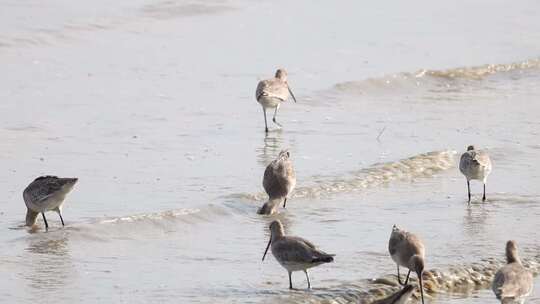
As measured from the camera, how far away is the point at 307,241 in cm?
1088

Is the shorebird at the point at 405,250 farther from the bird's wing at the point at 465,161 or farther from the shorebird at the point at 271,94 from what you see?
the shorebird at the point at 271,94

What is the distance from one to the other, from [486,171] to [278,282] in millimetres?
4659

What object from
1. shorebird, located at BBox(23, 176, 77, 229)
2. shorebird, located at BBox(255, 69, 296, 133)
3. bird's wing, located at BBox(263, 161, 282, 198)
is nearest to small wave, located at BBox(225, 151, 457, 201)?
bird's wing, located at BBox(263, 161, 282, 198)

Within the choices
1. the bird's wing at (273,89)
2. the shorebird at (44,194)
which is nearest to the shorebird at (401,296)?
the shorebird at (44,194)

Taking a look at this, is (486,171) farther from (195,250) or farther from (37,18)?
(37,18)

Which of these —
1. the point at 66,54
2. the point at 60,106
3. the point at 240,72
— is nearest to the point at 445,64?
the point at 240,72

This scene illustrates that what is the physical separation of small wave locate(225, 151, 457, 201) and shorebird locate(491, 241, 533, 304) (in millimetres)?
4257

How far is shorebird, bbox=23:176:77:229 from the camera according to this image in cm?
1279

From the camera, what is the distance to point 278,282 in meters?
11.0

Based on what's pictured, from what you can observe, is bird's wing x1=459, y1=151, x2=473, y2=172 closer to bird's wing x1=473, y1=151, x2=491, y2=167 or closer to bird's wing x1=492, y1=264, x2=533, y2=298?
bird's wing x1=473, y1=151, x2=491, y2=167

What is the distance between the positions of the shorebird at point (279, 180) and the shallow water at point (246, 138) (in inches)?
11.3


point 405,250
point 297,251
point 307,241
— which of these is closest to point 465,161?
point 405,250

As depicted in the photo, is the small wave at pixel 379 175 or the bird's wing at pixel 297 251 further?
the small wave at pixel 379 175

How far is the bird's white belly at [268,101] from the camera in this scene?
19.1 m
